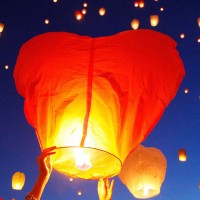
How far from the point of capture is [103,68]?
2.80 m

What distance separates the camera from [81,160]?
2.45 metres

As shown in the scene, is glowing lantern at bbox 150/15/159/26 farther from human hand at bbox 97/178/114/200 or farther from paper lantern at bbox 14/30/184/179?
human hand at bbox 97/178/114/200

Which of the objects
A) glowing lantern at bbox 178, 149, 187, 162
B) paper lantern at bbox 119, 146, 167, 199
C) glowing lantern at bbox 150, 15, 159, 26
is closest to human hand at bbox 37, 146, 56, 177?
paper lantern at bbox 119, 146, 167, 199

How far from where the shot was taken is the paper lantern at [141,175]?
458cm

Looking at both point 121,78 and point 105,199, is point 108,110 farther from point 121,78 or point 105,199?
point 105,199

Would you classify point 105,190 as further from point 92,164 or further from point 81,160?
point 81,160

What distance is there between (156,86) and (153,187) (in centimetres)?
211

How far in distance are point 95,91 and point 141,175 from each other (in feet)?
7.31

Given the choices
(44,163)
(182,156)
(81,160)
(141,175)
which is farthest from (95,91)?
(182,156)

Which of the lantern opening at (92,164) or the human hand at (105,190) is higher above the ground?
the lantern opening at (92,164)

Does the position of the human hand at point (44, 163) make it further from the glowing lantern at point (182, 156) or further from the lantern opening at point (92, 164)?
the glowing lantern at point (182, 156)

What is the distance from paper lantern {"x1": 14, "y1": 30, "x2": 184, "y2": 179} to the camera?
2.57 metres

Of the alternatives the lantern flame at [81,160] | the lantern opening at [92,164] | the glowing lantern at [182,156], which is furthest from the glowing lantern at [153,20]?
the lantern flame at [81,160]

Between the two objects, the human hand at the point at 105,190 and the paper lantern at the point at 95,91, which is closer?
the paper lantern at the point at 95,91
